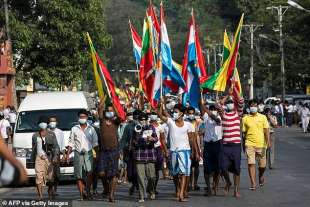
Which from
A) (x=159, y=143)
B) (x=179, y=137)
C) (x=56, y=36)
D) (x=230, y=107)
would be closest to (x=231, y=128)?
(x=230, y=107)

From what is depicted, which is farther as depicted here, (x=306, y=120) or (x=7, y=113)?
(x=306, y=120)

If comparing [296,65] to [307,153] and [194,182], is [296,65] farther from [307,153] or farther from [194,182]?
[194,182]

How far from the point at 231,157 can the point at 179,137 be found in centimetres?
106

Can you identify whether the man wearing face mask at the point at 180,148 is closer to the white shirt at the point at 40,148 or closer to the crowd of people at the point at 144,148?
the crowd of people at the point at 144,148

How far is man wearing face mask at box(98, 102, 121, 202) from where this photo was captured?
14.8 metres

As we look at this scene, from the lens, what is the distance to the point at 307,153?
28.8 meters

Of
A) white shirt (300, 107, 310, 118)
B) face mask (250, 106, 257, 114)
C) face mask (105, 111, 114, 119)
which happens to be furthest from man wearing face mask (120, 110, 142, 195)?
white shirt (300, 107, 310, 118)

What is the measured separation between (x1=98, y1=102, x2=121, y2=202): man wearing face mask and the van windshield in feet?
13.9

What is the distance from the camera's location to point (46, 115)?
19.4 meters

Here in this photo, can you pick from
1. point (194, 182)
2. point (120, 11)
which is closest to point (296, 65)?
point (194, 182)

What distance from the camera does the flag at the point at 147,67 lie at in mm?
19467

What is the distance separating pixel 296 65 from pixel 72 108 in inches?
1847

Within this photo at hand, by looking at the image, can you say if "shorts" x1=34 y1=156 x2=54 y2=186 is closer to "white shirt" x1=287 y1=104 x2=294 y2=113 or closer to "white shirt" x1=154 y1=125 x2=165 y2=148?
"white shirt" x1=154 y1=125 x2=165 y2=148

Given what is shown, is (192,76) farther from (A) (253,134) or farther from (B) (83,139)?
(B) (83,139)
